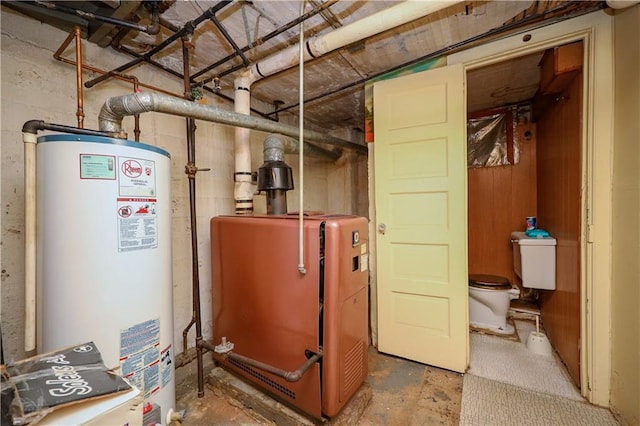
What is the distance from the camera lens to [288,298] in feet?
4.64

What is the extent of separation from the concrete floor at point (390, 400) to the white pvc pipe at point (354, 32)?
190 centimetres

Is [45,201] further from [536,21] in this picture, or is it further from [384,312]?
[536,21]

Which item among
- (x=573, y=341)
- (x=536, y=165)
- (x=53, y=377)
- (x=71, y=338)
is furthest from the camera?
(x=536, y=165)

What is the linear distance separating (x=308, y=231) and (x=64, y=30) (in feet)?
5.48

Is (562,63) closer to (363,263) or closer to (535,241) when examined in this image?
(535,241)

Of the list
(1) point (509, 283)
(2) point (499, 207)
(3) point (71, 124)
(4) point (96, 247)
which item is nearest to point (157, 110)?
(3) point (71, 124)

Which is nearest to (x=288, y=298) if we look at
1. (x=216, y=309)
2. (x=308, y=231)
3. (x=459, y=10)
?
(x=308, y=231)

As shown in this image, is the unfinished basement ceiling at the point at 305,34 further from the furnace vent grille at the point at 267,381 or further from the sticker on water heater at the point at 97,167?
the furnace vent grille at the point at 267,381

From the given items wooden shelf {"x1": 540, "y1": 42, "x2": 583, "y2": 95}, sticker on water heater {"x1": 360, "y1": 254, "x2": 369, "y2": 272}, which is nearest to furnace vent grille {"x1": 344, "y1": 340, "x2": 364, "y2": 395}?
sticker on water heater {"x1": 360, "y1": 254, "x2": 369, "y2": 272}

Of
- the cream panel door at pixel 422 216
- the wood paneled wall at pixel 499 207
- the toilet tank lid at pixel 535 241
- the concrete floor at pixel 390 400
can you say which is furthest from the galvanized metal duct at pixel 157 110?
the wood paneled wall at pixel 499 207

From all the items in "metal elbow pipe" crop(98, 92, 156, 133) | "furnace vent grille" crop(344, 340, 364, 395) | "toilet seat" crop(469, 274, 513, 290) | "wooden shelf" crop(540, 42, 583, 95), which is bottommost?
"furnace vent grille" crop(344, 340, 364, 395)

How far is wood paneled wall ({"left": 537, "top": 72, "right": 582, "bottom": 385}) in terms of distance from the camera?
1.64m

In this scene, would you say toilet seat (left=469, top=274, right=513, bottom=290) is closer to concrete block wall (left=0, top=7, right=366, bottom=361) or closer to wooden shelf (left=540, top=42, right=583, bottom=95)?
wooden shelf (left=540, top=42, right=583, bottom=95)

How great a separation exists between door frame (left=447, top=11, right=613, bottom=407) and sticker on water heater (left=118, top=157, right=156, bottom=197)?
2296 millimetres
